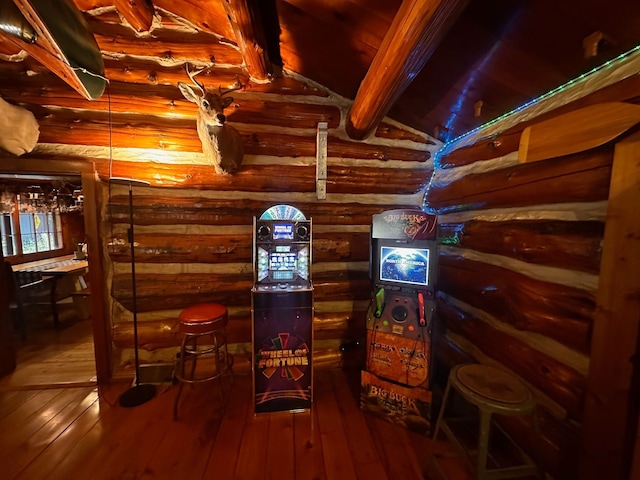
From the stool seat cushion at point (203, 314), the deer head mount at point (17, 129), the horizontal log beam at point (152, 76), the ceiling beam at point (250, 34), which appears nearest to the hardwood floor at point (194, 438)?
the stool seat cushion at point (203, 314)

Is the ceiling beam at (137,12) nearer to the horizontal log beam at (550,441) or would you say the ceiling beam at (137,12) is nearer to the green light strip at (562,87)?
the green light strip at (562,87)

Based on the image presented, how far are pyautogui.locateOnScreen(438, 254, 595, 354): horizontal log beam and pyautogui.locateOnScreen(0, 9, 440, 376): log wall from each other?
3.75ft

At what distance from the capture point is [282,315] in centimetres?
240

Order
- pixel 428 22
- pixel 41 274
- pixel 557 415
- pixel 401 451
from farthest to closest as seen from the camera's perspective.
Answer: pixel 41 274, pixel 401 451, pixel 557 415, pixel 428 22

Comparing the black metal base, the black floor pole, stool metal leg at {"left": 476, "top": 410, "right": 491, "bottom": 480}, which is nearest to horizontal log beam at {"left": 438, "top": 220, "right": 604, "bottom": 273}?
stool metal leg at {"left": 476, "top": 410, "right": 491, "bottom": 480}

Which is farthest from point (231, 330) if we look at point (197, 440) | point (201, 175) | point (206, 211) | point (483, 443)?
point (483, 443)

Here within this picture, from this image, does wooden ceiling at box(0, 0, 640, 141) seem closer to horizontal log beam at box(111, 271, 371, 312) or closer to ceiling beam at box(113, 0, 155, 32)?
ceiling beam at box(113, 0, 155, 32)

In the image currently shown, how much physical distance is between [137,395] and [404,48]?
3.66 metres

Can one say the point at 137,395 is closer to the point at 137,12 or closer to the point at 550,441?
the point at 550,441

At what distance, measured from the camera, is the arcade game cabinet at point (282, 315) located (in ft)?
7.82

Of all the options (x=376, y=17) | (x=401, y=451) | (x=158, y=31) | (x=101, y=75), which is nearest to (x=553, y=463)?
(x=401, y=451)

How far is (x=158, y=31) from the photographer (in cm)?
259

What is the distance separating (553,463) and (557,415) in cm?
→ 32

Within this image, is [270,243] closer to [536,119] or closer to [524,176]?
[524,176]
